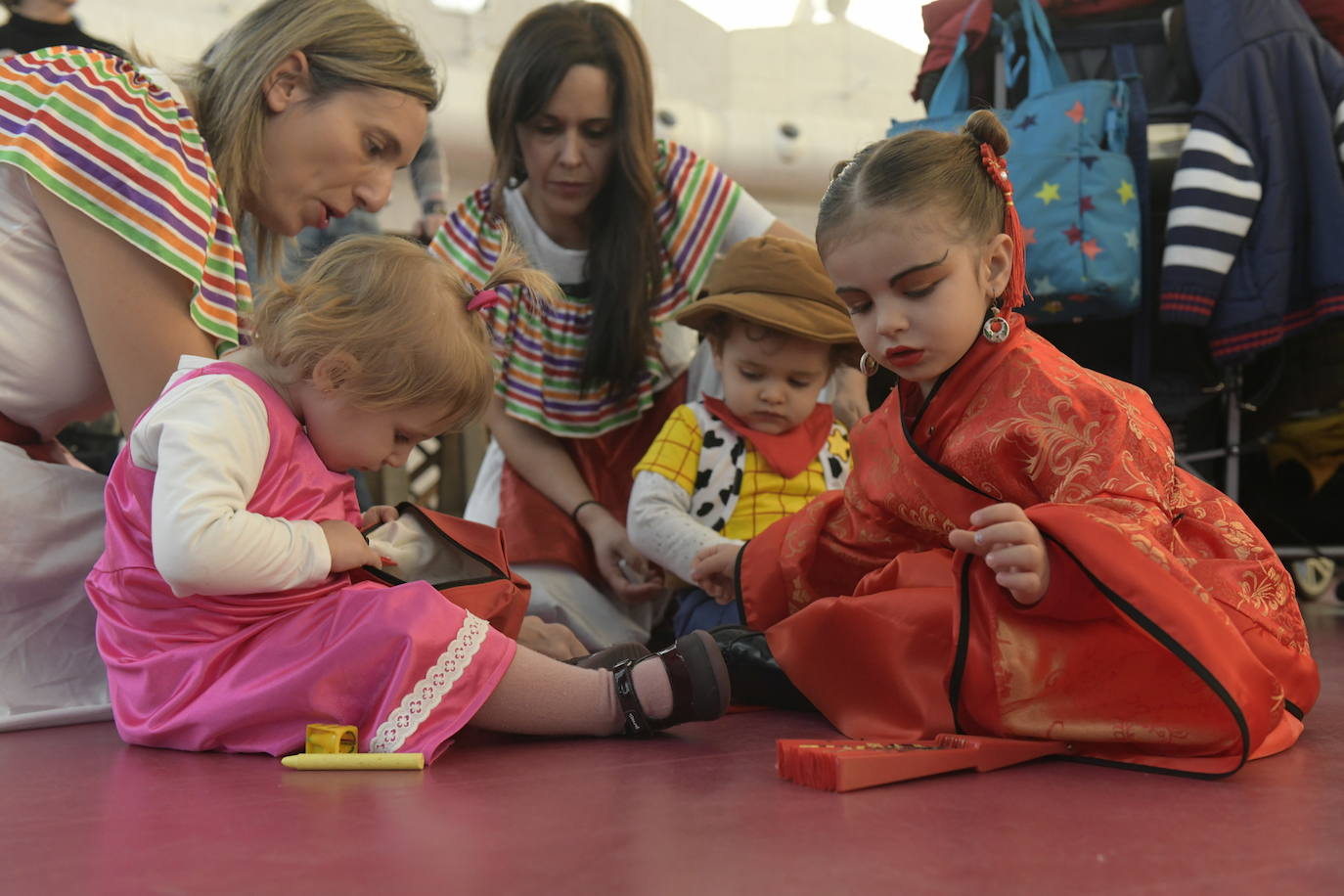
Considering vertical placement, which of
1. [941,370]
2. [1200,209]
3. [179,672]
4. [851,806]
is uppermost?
[1200,209]

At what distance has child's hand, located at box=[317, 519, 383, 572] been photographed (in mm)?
1143

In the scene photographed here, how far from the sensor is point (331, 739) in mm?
1056

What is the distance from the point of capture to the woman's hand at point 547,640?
139 cm

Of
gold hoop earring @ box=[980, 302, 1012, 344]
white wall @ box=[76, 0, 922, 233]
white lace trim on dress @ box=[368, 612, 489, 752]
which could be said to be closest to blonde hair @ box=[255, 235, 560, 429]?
white lace trim on dress @ box=[368, 612, 489, 752]

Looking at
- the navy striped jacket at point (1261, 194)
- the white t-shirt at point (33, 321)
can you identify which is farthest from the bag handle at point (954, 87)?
the white t-shirt at point (33, 321)

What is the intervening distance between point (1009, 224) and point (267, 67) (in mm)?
862

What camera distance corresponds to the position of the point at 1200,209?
6.97ft

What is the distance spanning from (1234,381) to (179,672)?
1.99 m

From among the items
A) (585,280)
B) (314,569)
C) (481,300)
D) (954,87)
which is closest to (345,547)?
(314,569)

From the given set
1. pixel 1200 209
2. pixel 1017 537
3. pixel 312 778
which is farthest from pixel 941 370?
pixel 1200 209

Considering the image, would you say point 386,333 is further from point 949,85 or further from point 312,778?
point 949,85

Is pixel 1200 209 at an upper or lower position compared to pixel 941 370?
upper

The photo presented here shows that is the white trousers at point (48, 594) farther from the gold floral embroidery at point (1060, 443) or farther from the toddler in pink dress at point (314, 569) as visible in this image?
the gold floral embroidery at point (1060, 443)

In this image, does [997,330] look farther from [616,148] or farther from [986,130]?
[616,148]
